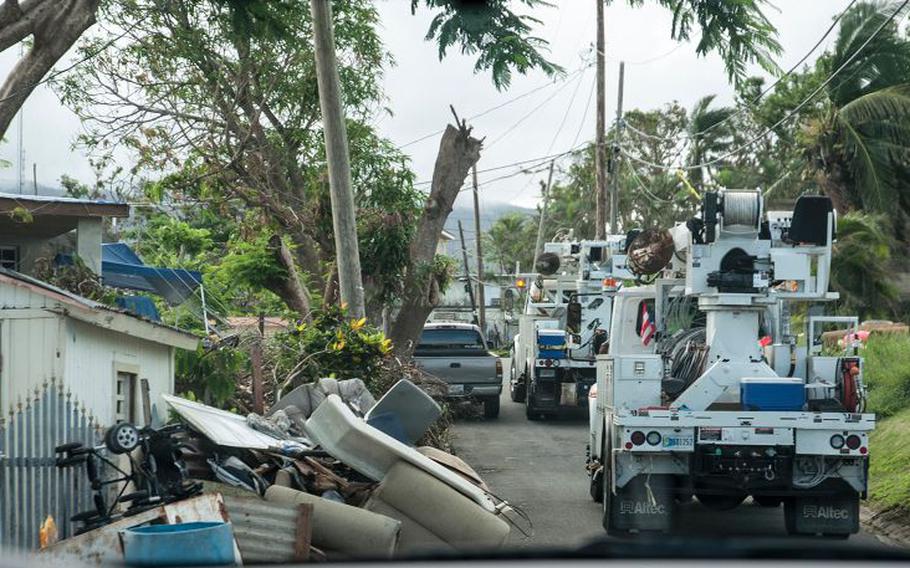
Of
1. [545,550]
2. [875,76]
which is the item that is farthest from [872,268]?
[545,550]

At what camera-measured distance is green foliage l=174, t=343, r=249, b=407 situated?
16094mm

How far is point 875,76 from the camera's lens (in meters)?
32.0

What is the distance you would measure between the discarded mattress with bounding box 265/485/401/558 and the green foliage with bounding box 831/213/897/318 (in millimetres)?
19940

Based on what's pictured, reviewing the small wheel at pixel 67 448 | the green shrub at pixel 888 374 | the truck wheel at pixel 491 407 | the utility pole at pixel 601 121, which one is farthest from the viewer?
the utility pole at pixel 601 121

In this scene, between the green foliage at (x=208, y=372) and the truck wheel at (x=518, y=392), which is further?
the truck wheel at (x=518, y=392)

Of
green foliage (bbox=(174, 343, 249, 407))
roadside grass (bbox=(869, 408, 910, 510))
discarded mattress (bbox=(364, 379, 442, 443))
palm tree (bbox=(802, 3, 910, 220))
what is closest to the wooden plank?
discarded mattress (bbox=(364, 379, 442, 443))

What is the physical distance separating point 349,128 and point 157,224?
7546 mm

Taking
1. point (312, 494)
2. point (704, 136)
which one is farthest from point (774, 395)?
point (704, 136)

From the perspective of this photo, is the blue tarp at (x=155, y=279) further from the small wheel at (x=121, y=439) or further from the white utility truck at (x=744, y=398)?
the small wheel at (x=121, y=439)

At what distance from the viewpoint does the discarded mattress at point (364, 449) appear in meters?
11.8

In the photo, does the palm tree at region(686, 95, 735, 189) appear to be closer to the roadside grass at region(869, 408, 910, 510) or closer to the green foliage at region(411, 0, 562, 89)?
the roadside grass at region(869, 408, 910, 510)

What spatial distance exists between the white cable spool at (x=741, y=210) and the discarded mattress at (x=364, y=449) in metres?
3.53

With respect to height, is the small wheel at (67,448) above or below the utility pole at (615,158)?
below

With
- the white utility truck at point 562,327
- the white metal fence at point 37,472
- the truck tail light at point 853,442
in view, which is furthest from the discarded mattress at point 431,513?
the white utility truck at point 562,327
